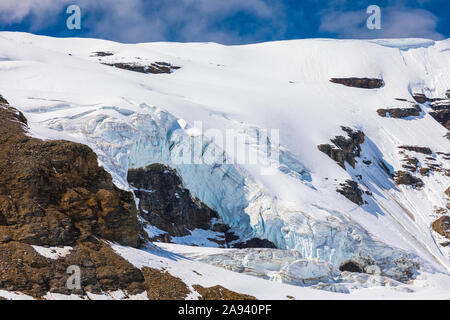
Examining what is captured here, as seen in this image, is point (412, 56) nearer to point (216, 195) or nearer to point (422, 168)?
point (422, 168)

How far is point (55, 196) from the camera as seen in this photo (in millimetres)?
25188

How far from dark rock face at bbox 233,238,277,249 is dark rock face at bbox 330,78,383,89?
170ft

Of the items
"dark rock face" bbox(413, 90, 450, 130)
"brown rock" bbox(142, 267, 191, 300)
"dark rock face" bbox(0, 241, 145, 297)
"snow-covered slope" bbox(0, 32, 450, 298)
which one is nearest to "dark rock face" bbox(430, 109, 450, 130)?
"dark rock face" bbox(413, 90, 450, 130)

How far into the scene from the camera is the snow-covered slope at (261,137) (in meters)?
44.8

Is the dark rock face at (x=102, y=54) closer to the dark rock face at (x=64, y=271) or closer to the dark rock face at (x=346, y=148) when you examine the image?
the dark rock face at (x=346, y=148)

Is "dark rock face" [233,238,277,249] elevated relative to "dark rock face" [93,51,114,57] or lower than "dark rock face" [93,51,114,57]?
lower

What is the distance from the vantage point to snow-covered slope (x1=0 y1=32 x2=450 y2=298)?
147 ft

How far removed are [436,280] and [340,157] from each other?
19304mm

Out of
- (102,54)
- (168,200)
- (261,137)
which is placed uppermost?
(102,54)

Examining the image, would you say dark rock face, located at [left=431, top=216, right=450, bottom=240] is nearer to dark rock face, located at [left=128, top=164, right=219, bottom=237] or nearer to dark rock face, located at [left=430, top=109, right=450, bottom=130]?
dark rock face, located at [left=128, top=164, right=219, bottom=237]

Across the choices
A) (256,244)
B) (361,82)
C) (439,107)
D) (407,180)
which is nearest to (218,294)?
(256,244)

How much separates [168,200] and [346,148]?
998 inches

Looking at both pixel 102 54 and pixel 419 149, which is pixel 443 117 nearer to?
pixel 419 149

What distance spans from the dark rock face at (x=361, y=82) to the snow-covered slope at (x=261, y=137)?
4.21 ft
